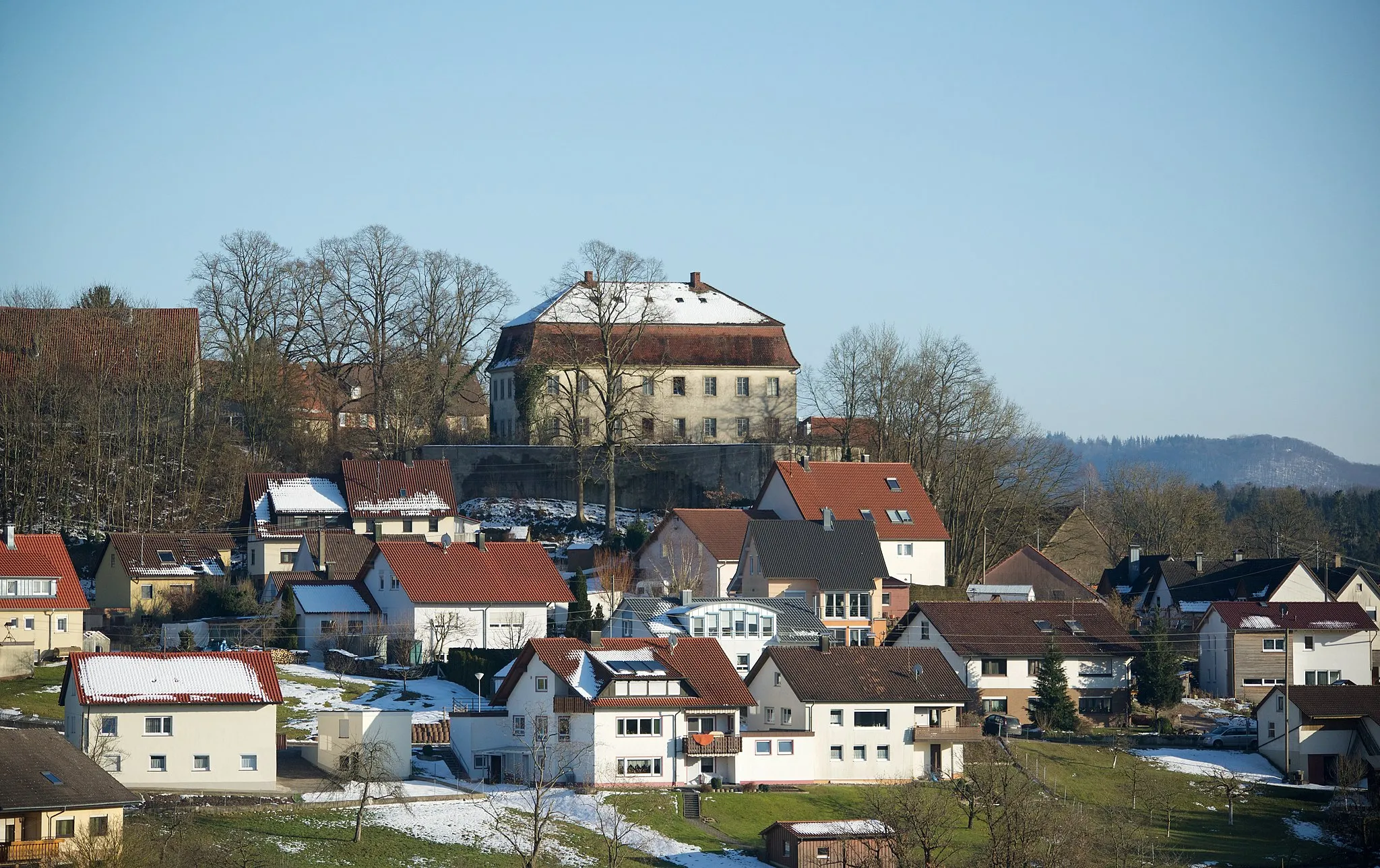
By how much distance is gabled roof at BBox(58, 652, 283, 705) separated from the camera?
43.6m

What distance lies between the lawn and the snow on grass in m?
29.2

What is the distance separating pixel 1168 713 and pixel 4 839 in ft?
118

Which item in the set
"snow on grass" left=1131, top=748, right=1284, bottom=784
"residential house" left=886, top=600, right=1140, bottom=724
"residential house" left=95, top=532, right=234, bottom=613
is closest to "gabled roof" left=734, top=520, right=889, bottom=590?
"residential house" left=886, top=600, right=1140, bottom=724

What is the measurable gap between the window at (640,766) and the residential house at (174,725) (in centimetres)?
843

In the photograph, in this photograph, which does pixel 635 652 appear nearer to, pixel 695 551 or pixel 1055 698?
pixel 1055 698

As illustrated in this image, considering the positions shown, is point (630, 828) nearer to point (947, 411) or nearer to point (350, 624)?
point (350, 624)

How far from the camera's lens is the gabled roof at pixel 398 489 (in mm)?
68688

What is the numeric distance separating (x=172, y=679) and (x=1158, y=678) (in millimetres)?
Answer: 29783

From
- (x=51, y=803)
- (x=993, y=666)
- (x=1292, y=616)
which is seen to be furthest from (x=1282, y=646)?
(x=51, y=803)

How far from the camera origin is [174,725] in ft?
143

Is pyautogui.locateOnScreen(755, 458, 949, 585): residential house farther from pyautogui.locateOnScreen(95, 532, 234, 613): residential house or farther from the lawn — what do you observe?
the lawn

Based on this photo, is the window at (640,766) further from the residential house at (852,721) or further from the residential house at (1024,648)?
the residential house at (1024,648)

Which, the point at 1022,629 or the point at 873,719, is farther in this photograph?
the point at 1022,629

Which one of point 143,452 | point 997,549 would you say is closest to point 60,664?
point 143,452
